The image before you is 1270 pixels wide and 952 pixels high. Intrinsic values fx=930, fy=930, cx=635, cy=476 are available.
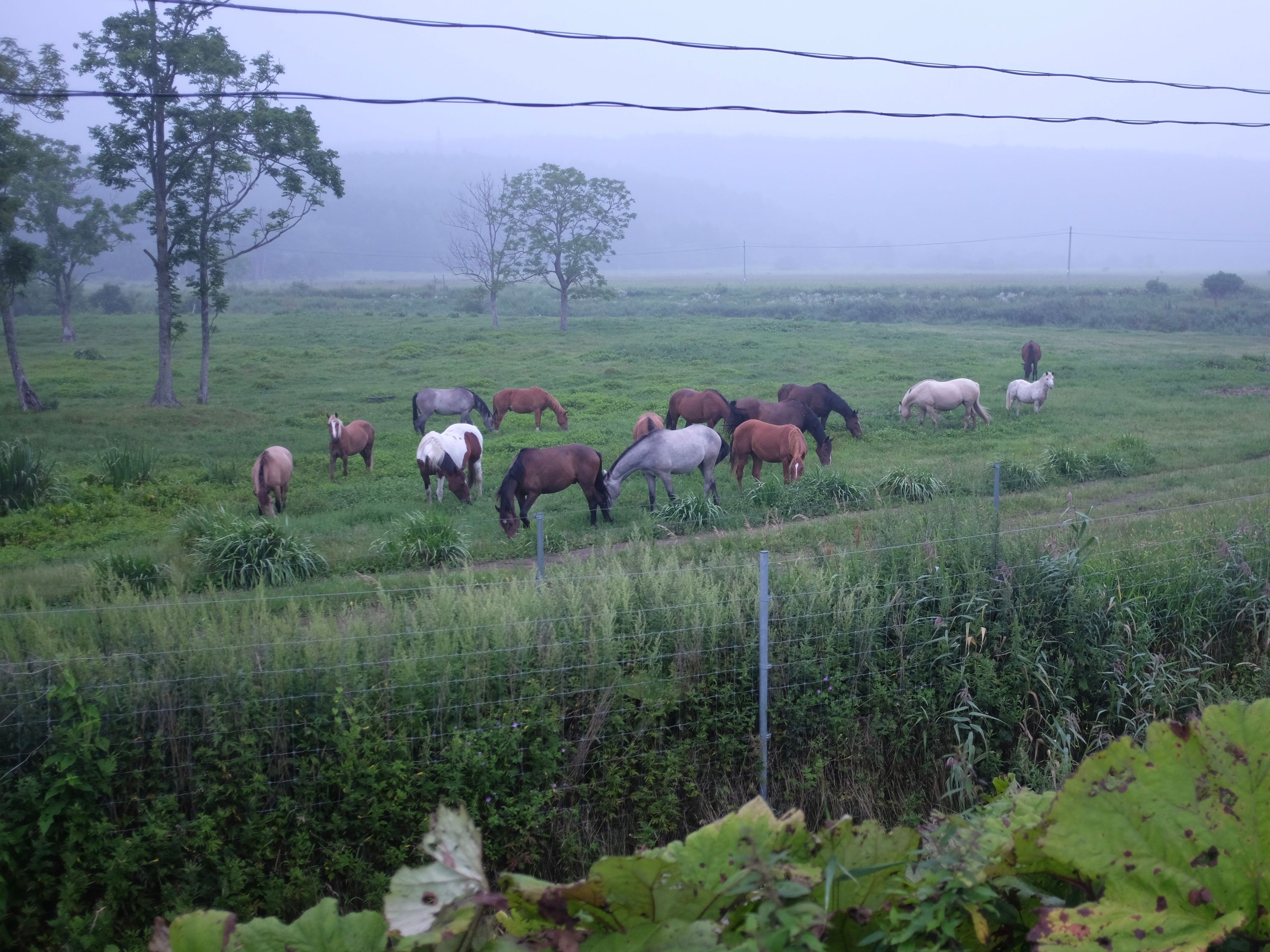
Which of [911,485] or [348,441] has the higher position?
[348,441]

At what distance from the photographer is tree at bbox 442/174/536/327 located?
35.5m

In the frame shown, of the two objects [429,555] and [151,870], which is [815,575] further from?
[429,555]

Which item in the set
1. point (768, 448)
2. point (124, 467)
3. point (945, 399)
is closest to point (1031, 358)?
point (945, 399)

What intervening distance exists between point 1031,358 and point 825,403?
9831 millimetres

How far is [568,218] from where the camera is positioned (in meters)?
35.8

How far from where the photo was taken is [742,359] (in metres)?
30.2

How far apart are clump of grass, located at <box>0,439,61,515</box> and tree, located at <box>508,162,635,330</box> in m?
23.4

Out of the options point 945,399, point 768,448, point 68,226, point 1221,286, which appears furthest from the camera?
point 1221,286

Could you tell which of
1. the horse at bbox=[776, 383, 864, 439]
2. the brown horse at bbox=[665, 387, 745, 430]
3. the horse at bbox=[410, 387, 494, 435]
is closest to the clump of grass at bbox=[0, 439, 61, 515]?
the horse at bbox=[410, 387, 494, 435]

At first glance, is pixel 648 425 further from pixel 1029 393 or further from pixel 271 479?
pixel 1029 393

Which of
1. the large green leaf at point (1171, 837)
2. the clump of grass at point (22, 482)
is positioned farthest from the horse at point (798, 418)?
the large green leaf at point (1171, 837)

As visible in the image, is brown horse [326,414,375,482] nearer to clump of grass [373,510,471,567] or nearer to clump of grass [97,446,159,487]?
clump of grass [97,446,159,487]

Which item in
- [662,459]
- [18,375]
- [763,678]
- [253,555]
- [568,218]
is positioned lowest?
[253,555]

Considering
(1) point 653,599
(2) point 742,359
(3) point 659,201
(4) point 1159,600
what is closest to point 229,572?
(1) point 653,599
